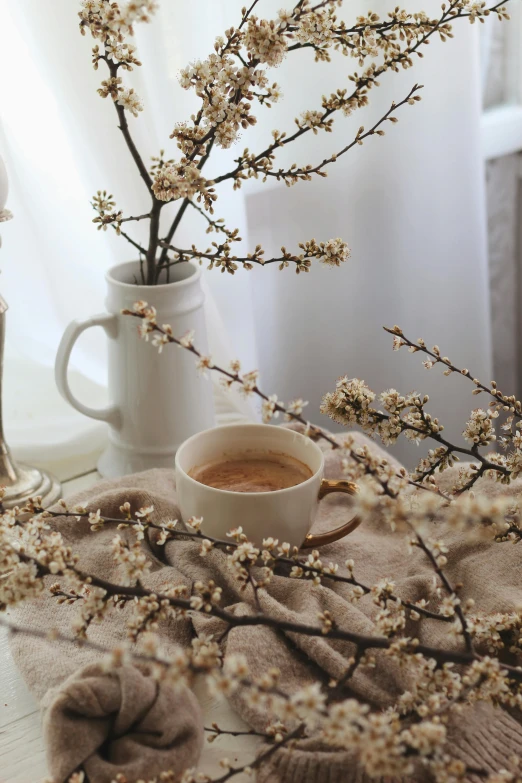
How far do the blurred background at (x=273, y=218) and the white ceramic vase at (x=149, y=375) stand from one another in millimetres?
139

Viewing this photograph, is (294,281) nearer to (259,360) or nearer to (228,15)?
(259,360)

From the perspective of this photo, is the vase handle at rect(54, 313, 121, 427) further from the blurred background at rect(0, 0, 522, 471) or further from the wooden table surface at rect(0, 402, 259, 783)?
the wooden table surface at rect(0, 402, 259, 783)

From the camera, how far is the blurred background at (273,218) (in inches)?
36.9

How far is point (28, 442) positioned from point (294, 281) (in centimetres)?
43

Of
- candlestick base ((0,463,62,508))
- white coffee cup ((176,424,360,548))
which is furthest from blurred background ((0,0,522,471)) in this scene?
white coffee cup ((176,424,360,548))

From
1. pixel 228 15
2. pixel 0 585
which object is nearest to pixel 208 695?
pixel 0 585

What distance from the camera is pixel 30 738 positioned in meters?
0.57

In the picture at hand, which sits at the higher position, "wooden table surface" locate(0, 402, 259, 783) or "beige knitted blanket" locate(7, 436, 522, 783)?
"beige knitted blanket" locate(7, 436, 522, 783)

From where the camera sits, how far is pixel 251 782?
525 mm

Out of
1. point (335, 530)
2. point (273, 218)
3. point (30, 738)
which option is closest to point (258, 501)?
point (335, 530)

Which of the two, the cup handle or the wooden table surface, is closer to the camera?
the wooden table surface

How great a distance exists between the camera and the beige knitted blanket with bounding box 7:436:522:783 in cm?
50

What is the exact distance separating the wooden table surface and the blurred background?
37 centimetres

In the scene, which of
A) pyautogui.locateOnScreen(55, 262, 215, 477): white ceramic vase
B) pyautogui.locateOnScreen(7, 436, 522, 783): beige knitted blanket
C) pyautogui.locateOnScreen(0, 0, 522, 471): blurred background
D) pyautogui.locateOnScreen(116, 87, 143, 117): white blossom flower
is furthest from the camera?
pyautogui.locateOnScreen(0, 0, 522, 471): blurred background
